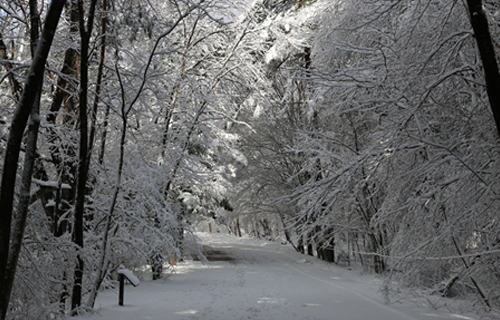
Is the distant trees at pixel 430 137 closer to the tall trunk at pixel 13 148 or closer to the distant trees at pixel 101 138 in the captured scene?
the distant trees at pixel 101 138

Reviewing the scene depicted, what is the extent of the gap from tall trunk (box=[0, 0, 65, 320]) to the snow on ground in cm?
260

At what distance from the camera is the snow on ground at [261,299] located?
6.04 m

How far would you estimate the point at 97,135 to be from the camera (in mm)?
7629

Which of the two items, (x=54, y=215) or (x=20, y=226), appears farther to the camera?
(x=54, y=215)

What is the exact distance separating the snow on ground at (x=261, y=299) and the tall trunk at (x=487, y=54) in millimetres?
3861

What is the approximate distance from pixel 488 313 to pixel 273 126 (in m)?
13.4

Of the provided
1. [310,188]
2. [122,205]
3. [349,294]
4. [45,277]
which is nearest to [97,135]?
[122,205]

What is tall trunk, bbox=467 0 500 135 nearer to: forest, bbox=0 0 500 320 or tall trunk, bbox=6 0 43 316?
forest, bbox=0 0 500 320

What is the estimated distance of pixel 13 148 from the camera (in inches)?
109

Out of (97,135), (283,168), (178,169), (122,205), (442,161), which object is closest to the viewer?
(442,161)

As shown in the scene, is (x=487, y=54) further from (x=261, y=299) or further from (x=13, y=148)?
(x=261, y=299)

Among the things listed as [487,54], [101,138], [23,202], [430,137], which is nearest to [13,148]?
[23,202]

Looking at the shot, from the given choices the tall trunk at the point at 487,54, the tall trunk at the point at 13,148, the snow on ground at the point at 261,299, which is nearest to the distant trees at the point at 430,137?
the tall trunk at the point at 487,54

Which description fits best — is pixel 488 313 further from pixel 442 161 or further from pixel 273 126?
pixel 273 126
